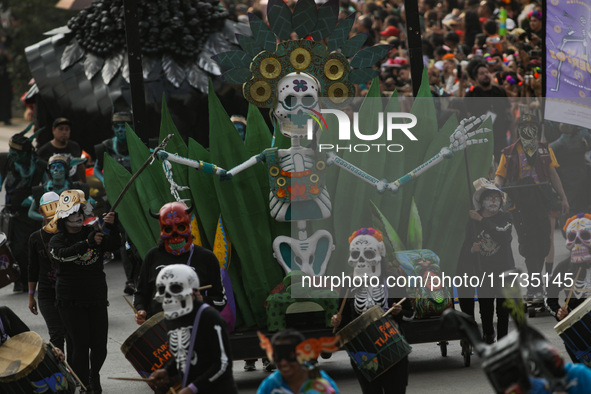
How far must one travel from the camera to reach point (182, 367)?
6.38 m

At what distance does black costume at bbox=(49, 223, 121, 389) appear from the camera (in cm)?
859

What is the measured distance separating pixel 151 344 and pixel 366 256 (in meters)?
1.72

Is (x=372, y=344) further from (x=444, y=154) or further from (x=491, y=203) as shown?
(x=491, y=203)

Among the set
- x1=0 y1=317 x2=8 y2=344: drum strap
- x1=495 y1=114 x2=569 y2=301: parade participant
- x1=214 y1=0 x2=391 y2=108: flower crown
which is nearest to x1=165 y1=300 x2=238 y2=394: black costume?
x1=0 y1=317 x2=8 y2=344: drum strap

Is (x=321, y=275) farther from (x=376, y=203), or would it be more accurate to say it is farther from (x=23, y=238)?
(x=23, y=238)

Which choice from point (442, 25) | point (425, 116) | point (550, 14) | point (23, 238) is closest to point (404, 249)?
point (425, 116)

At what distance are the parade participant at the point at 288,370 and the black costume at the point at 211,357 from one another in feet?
1.73

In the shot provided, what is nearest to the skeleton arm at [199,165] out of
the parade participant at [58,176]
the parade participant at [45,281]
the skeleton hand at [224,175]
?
the skeleton hand at [224,175]

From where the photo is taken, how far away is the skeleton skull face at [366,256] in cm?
830

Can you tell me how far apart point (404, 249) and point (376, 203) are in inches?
20.9

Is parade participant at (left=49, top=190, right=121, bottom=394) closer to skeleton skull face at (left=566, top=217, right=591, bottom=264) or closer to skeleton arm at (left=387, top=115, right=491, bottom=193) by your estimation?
skeleton arm at (left=387, top=115, right=491, bottom=193)

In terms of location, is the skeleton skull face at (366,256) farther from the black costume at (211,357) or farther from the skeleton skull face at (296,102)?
the black costume at (211,357)

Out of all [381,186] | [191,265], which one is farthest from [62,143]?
[191,265]

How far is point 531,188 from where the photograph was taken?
1123cm
